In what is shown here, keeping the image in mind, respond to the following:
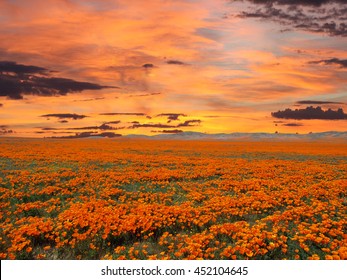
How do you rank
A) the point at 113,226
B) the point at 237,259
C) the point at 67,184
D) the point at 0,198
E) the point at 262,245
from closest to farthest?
the point at 237,259, the point at 262,245, the point at 113,226, the point at 0,198, the point at 67,184

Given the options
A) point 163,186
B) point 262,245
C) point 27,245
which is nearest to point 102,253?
point 27,245

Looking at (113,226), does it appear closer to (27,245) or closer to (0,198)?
Answer: (27,245)

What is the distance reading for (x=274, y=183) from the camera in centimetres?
1736

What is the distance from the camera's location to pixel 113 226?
8.91m

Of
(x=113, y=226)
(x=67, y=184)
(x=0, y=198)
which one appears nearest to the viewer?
(x=113, y=226)

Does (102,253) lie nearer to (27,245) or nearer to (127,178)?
(27,245)

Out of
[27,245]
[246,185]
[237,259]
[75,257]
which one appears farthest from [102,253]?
[246,185]

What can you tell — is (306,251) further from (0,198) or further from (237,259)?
(0,198)

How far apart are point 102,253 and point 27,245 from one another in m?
2.00

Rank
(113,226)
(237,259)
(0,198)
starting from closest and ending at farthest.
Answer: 1. (237,259)
2. (113,226)
3. (0,198)

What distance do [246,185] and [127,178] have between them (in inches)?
258

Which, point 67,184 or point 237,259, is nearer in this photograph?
point 237,259

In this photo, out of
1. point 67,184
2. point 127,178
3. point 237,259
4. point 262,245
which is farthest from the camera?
point 127,178

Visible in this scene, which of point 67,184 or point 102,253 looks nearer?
point 102,253
